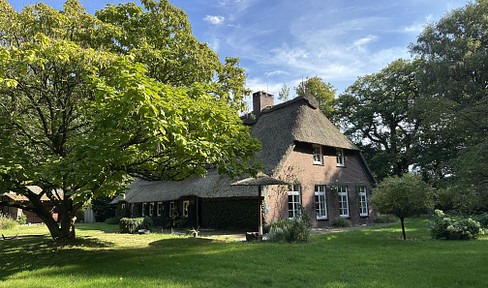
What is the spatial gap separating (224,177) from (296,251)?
34.3 ft

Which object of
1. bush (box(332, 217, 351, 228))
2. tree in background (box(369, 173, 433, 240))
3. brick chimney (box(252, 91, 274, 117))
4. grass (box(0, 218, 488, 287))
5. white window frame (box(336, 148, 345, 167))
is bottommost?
bush (box(332, 217, 351, 228))

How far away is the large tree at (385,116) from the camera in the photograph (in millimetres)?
30859

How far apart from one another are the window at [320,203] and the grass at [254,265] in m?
8.46

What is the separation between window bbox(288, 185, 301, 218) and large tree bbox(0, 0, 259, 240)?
7.92m

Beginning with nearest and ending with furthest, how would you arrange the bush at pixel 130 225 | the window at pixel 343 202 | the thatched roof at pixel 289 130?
the bush at pixel 130 225, the thatched roof at pixel 289 130, the window at pixel 343 202

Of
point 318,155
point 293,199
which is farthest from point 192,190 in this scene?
point 318,155

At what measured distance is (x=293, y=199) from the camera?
18422 mm

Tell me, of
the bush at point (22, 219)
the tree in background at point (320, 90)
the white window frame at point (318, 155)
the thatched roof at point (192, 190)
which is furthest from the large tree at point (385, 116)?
the bush at point (22, 219)

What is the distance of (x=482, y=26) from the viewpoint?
81.3ft

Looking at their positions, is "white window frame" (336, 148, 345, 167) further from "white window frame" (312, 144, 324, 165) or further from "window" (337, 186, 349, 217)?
"white window frame" (312, 144, 324, 165)

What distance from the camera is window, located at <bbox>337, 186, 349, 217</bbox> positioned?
2082 centimetres

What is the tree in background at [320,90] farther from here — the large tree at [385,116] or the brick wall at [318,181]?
the brick wall at [318,181]

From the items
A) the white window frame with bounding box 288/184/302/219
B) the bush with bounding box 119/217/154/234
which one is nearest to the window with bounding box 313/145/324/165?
the white window frame with bounding box 288/184/302/219

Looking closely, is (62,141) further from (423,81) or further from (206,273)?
(423,81)
